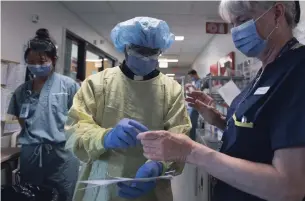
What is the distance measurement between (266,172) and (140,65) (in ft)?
2.11

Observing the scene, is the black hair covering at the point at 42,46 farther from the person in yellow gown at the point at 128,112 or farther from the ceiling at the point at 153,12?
the ceiling at the point at 153,12

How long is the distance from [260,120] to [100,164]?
610 mm

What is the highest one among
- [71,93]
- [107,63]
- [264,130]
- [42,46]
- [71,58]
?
[107,63]

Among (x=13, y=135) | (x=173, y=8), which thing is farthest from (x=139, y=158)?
(x=173, y=8)

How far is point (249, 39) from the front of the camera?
2.90 feet

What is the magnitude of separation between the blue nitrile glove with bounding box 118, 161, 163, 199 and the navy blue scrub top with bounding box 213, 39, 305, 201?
0.85 ft

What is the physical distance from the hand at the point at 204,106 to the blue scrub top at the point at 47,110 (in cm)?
104

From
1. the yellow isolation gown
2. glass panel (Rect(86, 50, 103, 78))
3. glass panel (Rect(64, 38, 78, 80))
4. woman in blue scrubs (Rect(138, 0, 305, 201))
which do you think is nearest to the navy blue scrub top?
woman in blue scrubs (Rect(138, 0, 305, 201))

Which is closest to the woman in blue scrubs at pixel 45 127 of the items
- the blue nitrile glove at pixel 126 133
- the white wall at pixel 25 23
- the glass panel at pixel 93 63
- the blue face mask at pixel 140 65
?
the white wall at pixel 25 23

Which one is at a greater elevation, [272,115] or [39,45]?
[39,45]

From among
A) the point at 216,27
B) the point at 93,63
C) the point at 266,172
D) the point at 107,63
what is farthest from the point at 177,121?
the point at 107,63

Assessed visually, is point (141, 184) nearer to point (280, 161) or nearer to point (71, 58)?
point (280, 161)

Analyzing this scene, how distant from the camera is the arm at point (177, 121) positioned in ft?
3.23

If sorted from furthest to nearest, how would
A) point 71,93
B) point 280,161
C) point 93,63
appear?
1. point 93,63
2. point 71,93
3. point 280,161
